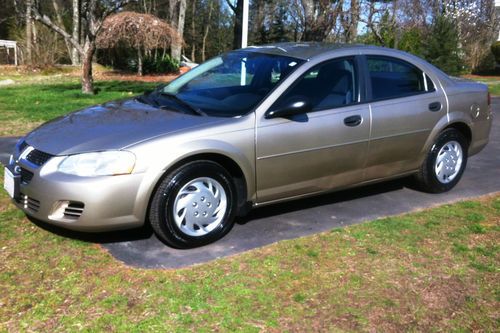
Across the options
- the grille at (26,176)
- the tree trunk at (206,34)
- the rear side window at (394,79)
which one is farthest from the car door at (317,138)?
the tree trunk at (206,34)

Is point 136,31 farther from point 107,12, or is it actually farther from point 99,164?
point 99,164

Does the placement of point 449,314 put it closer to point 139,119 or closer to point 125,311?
point 125,311

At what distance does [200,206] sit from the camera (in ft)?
13.5

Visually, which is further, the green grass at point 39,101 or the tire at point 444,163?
the green grass at point 39,101

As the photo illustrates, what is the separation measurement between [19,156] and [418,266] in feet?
10.3

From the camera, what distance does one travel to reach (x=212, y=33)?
1417 inches

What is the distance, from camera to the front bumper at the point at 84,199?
370 centimetres

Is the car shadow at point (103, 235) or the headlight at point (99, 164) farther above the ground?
the headlight at point (99, 164)

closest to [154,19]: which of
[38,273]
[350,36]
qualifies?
[350,36]

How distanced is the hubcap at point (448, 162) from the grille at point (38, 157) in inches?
150

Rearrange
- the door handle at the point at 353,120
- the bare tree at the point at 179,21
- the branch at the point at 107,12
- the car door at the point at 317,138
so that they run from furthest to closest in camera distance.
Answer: the bare tree at the point at 179,21
the branch at the point at 107,12
the door handle at the point at 353,120
the car door at the point at 317,138

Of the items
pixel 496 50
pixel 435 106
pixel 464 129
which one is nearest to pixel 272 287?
pixel 435 106

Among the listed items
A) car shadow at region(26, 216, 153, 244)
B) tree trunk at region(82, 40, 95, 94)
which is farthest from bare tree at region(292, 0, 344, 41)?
car shadow at region(26, 216, 153, 244)

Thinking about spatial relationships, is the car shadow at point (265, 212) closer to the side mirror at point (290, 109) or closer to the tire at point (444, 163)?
the tire at point (444, 163)
